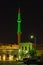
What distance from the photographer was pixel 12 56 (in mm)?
62000

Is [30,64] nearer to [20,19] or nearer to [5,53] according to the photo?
[5,53]

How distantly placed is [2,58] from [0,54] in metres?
2.68

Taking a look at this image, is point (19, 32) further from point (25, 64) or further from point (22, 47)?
Result: point (25, 64)

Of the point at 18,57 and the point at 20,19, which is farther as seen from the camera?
the point at 20,19

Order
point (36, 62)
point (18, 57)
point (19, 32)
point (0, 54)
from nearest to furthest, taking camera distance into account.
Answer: point (36, 62) → point (18, 57) → point (0, 54) → point (19, 32)

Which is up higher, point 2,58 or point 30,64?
point 30,64

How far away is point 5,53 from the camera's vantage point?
212 ft

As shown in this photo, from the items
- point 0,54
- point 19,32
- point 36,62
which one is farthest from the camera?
point 19,32

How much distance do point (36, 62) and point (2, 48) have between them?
94.2 feet

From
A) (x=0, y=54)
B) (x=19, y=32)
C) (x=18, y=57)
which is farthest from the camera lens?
(x=19, y=32)

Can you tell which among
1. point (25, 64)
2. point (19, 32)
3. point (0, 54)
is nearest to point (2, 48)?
point (0, 54)

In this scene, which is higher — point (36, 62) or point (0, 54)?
point (36, 62)

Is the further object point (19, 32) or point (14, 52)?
point (19, 32)

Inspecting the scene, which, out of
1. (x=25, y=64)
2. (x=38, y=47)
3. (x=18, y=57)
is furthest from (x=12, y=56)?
(x=25, y=64)
